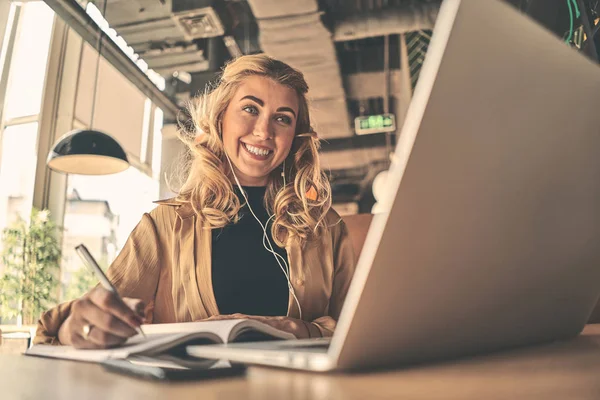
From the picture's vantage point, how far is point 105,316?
0.67 meters

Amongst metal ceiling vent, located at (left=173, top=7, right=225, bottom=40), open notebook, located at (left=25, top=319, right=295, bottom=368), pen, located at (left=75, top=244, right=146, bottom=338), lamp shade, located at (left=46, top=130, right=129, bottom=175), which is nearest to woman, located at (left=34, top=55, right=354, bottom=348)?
open notebook, located at (left=25, top=319, right=295, bottom=368)

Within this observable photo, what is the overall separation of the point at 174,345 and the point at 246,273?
3.00 feet

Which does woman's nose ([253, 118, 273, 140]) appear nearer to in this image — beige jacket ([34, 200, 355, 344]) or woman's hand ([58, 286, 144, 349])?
beige jacket ([34, 200, 355, 344])

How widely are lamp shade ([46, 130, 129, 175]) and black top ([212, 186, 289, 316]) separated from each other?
7.23 ft

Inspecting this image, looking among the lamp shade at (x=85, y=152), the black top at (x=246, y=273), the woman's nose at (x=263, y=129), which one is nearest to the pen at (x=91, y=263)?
the black top at (x=246, y=273)

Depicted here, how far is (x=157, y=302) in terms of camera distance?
5.00ft

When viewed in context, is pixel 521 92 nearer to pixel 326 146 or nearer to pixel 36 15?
pixel 36 15

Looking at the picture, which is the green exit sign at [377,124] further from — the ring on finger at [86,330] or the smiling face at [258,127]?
the ring on finger at [86,330]

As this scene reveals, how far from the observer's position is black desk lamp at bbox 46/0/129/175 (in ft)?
11.0

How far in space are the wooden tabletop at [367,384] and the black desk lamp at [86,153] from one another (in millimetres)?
3137

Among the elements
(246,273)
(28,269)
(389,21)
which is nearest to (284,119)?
(246,273)

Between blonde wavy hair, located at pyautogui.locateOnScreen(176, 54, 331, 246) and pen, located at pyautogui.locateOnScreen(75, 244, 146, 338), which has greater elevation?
blonde wavy hair, located at pyautogui.locateOnScreen(176, 54, 331, 246)

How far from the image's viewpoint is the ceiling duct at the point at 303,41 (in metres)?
4.77

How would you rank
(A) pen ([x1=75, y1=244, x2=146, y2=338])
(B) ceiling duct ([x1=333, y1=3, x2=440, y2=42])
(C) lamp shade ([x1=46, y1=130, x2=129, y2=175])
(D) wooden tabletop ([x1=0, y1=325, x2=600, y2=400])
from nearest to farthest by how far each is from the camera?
(D) wooden tabletop ([x1=0, y1=325, x2=600, y2=400]) < (A) pen ([x1=75, y1=244, x2=146, y2=338]) < (C) lamp shade ([x1=46, y1=130, x2=129, y2=175]) < (B) ceiling duct ([x1=333, y1=3, x2=440, y2=42])
